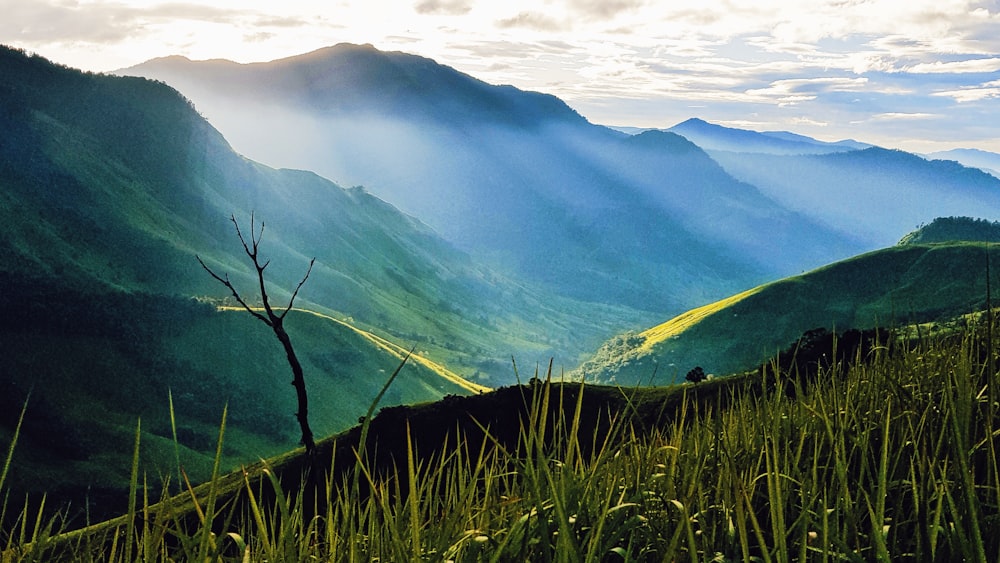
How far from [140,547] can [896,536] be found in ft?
10.0

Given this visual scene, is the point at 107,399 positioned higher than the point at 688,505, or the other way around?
the point at 688,505

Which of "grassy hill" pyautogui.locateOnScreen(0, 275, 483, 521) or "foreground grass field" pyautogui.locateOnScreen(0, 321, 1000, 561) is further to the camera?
"grassy hill" pyautogui.locateOnScreen(0, 275, 483, 521)

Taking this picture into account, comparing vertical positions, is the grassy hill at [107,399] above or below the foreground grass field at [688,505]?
below

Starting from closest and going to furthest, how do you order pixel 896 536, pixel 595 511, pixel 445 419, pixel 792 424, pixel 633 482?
pixel 896 536 → pixel 595 511 → pixel 633 482 → pixel 792 424 → pixel 445 419

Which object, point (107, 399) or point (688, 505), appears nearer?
point (688, 505)

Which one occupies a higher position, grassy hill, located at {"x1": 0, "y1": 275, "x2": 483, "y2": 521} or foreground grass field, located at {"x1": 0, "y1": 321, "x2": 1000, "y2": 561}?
foreground grass field, located at {"x1": 0, "y1": 321, "x2": 1000, "y2": 561}

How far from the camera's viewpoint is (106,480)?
143625mm

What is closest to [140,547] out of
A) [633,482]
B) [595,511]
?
[595,511]

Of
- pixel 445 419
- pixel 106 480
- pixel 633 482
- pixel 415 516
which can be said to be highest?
pixel 415 516

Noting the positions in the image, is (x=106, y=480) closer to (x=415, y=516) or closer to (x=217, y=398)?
(x=217, y=398)

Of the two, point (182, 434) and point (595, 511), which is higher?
point (595, 511)

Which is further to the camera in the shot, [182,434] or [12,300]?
[12,300]

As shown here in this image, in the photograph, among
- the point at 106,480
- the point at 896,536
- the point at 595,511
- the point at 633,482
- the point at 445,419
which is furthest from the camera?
the point at 106,480

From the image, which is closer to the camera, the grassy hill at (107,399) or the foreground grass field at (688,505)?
the foreground grass field at (688,505)
